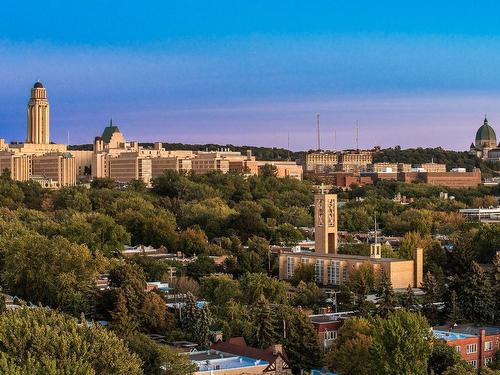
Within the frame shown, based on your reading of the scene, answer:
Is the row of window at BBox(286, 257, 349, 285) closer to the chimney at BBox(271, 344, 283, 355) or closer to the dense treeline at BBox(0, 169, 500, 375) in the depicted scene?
the dense treeline at BBox(0, 169, 500, 375)

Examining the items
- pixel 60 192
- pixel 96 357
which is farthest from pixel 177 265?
pixel 60 192

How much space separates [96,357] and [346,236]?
49330 millimetres

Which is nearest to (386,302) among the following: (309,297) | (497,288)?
(497,288)

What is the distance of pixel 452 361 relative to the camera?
33.3 meters

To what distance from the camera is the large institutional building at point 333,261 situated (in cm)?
4962

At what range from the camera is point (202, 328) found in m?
37.5

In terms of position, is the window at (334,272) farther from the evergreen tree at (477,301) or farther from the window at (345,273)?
the evergreen tree at (477,301)

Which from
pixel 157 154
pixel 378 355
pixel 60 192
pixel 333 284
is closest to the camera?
pixel 378 355

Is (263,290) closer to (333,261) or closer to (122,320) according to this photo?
(333,261)

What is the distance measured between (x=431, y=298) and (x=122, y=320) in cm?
1140

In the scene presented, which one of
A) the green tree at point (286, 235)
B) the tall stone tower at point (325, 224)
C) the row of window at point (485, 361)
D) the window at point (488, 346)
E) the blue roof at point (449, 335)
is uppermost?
the tall stone tower at point (325, 224)

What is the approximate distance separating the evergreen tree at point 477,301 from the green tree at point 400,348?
423 inches

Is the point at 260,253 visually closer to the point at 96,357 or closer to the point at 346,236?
the point at 346,236

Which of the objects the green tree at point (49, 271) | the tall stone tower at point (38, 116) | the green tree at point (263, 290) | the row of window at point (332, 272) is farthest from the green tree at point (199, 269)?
the tall stone tower at point (38, 116)
